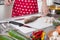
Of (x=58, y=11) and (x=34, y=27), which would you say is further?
(x=58, y=11)

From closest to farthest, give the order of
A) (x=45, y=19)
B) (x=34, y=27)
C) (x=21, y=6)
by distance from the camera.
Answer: (x=34, y=27) → (x=45, y=19) → (x=21, y=6)

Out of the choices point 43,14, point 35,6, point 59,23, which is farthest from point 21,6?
point 59,23

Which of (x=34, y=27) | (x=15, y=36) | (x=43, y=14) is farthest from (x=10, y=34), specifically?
(x=43, y=14)

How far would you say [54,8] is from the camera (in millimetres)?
1138

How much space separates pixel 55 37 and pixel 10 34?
0.21 meters

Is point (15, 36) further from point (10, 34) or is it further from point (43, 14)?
point (43, 14)

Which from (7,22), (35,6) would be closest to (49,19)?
(7,22)

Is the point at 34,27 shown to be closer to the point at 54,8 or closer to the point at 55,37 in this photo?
the point at 55,37

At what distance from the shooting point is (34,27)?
0.85 m

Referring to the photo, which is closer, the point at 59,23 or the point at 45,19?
the point at 59,23

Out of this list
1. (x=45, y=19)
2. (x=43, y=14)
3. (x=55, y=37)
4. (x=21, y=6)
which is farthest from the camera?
(x=21, y=6)

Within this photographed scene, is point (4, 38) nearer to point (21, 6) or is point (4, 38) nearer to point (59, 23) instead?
point (59, 23)

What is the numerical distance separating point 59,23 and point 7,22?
32 centimetres

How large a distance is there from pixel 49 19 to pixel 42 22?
0.05m
